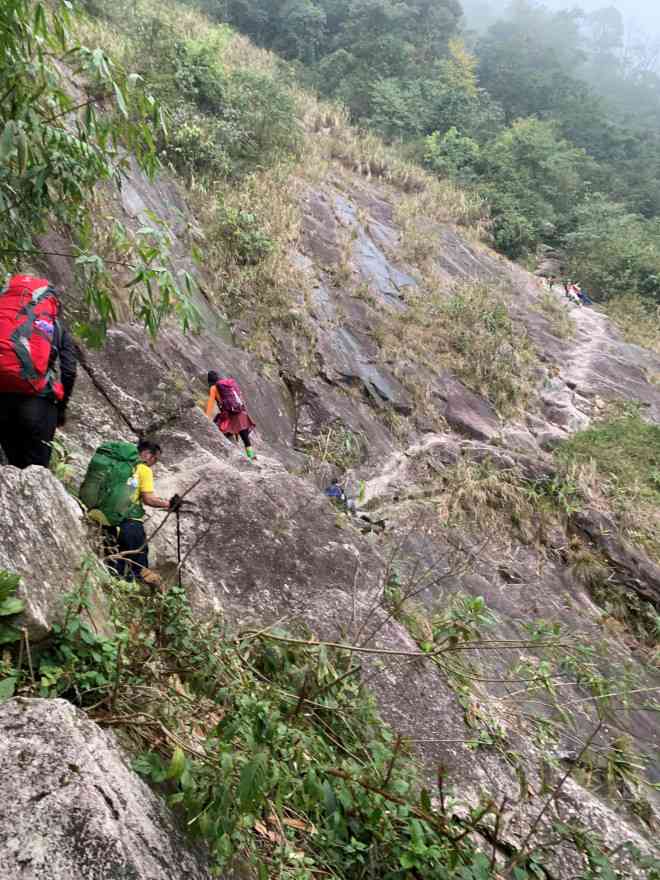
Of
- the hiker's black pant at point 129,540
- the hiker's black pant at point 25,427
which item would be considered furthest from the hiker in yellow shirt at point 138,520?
the hiker's black pant at point 25,427

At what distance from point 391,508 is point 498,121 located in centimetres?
2215

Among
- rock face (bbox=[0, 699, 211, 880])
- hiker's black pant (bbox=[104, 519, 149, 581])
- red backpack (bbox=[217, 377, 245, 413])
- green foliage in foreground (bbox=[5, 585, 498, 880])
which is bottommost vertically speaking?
red backpack (bbox=[217, 377, 245, 413])

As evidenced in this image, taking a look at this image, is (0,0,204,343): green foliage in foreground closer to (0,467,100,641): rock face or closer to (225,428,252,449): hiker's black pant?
(0,467,100,641): rock face

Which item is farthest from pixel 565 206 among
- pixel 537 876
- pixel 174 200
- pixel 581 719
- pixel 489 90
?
pixel 537 876

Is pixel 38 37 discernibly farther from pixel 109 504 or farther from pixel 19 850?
pixel 19 850

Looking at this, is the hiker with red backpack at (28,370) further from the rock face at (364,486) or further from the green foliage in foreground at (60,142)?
the rock face at (364,486)

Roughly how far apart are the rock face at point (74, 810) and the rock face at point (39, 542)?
0.41m

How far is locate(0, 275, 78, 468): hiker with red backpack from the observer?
9.57ft

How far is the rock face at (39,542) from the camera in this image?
1.83 m

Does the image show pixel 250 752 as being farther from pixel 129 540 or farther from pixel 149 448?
pixel 149 448

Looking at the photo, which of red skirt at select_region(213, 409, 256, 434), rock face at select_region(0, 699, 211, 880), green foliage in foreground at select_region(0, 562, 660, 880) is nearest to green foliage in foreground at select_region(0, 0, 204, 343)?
green foliage in foreground at select_region(0, 562, 660, 880)

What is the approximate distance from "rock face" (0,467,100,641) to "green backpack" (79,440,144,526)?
82cm

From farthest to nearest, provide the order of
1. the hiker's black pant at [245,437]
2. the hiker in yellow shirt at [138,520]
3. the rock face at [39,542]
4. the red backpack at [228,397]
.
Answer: the hiker's black pant at [245,437], the red backpack at [228,397], the hiker in yellow shirt at [138,520], the rock face at [39,542]

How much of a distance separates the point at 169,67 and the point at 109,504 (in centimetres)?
1187
